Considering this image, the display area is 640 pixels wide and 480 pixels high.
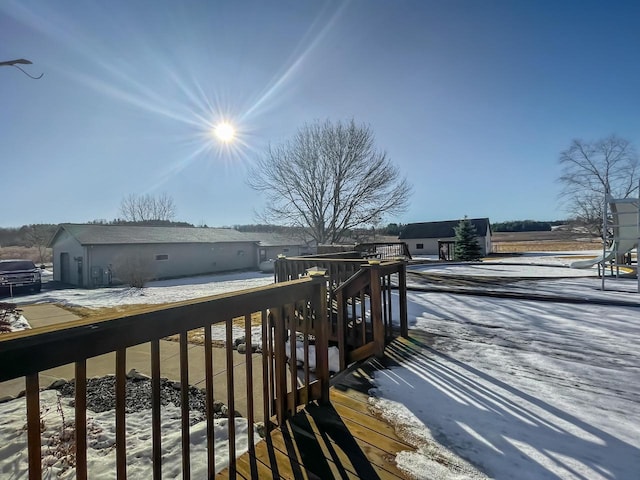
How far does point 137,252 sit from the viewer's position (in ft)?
54.9

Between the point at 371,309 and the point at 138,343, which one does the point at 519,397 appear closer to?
the point at 371,309

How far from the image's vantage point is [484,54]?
22.8ft

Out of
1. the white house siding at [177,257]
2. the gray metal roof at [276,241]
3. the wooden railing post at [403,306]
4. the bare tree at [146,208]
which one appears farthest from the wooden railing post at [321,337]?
the bare tree at [146,208]

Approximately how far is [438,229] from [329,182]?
17.2 m

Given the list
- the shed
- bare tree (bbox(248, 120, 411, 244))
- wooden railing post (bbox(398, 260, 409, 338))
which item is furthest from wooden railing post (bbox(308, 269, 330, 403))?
the shed

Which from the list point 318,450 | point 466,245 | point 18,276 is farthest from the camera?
point 466,245

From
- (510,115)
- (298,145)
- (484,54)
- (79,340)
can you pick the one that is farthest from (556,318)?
(298,145)

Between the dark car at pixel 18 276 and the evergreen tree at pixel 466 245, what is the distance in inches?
937

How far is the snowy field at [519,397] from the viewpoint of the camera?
157 centimetres

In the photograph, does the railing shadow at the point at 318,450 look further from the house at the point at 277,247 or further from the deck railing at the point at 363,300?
the house at the point at 277,247

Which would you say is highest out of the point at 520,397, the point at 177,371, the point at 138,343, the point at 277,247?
the point at 277,247

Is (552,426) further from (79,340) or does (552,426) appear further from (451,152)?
(451,152)

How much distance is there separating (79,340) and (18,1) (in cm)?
725

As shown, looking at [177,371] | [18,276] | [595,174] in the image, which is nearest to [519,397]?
[177,371]
